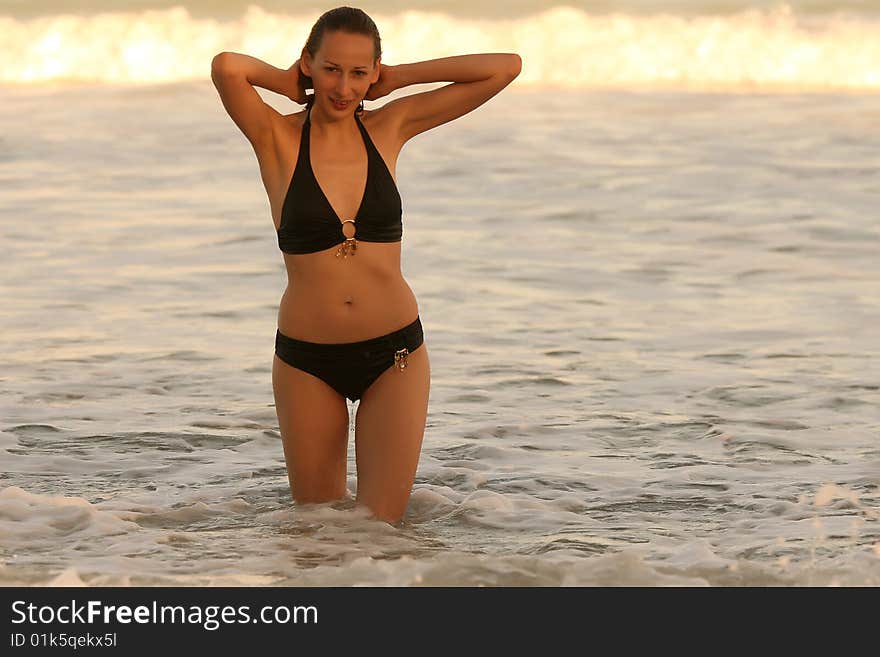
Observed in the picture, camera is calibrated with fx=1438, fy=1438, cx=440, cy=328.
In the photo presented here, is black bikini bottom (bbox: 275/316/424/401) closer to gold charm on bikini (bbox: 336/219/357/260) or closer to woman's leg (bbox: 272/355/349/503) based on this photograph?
woman's leg (bbox: 272/355/349/503)

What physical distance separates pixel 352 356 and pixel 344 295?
240 millimetres

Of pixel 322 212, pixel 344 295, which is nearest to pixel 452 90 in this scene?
pixel 322 212

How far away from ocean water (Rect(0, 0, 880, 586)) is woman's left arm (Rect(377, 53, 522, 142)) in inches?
63.6

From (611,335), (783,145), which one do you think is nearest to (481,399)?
(611,335)

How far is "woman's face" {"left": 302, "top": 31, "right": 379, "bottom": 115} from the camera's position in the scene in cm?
533

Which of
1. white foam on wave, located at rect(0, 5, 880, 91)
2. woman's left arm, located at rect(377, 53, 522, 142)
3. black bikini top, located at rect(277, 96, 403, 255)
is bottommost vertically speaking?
black bikini top, located at rect(277, 96, 403, 255)

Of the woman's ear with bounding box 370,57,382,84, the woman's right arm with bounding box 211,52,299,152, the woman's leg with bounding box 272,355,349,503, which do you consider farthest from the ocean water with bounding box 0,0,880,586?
the woman's ear with bounding box 370,57,382,84

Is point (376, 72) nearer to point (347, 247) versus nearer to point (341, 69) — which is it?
point (341, 69)

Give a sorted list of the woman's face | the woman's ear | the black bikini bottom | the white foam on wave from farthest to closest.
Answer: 1. the white foam on wave
2. the black bikini bottom
3. the woman's ear
4. the woman's face

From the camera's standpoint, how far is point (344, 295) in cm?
556

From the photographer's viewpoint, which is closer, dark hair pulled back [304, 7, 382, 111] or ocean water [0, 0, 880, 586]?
dark hair pulled back [304, 7, 382, 111]
